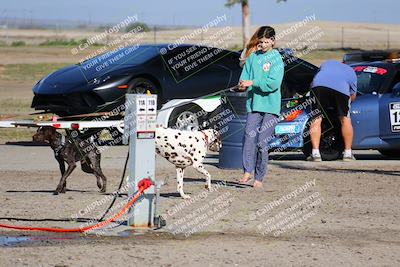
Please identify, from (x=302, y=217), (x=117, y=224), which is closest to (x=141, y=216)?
(x=117, y=224)

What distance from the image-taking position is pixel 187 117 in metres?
16.9

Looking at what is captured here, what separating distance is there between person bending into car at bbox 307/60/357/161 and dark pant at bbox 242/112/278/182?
284 cm

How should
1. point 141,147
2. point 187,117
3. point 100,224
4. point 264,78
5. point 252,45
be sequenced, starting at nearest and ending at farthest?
point 141,147 < point 100,224 < point 264,78 < point 252,45 < point 187,117

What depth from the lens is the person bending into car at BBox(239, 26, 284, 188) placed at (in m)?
11.7

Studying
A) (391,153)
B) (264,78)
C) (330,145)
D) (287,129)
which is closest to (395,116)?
(330,145)

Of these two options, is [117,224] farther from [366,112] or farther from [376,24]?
[376,24]

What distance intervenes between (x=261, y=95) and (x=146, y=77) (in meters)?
5.74

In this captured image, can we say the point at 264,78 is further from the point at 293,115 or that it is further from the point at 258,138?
the point at 293,115

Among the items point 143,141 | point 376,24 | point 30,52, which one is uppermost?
point 376,24

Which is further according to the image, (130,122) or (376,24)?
(376,24)

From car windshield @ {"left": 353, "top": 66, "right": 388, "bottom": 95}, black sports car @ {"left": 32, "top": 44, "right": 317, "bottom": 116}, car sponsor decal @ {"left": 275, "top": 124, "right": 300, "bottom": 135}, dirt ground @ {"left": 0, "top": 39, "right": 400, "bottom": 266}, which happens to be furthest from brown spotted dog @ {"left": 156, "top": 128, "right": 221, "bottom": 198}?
black sports car @ {"left": 32, "top": 44, "right": 317, "bottom": 116}

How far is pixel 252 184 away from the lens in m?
12.3

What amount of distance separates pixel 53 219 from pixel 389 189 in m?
4.61

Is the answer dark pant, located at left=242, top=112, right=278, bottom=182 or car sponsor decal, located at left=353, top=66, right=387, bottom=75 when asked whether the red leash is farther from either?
car sponsor decal, located at left=353, top=66, right=387, bottom=75
